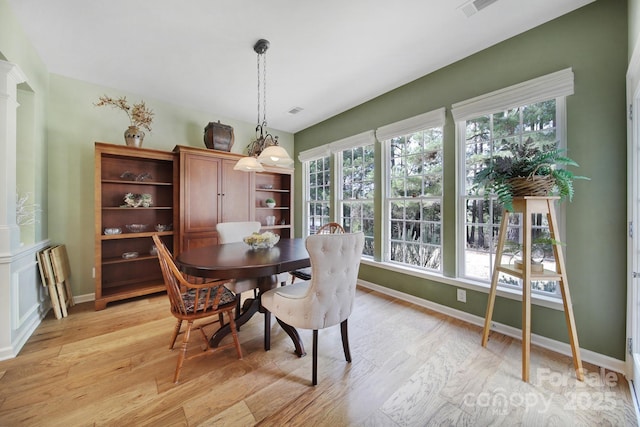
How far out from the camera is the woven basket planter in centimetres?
172

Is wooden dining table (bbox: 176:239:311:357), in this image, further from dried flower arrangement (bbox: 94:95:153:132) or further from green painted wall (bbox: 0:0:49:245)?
dried flower arrangement (bbox: 94:95:153:132)

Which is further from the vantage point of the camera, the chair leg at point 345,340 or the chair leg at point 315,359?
the chair leg at point 345,340

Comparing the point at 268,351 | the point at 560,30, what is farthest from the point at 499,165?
the point at 268,351

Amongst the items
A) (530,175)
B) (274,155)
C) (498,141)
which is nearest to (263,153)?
(274,155)

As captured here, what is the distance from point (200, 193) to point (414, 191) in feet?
9.47

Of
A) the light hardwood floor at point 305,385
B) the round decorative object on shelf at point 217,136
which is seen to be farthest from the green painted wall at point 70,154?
the light hardwood floor at point 305,385

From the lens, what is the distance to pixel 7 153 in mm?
1893

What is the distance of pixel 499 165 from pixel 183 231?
11.6ft

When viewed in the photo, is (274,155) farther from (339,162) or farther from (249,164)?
(339,162)

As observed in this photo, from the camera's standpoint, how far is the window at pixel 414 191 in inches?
111

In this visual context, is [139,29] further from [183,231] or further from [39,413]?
[39,413]

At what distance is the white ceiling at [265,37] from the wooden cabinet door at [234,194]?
3.63ft

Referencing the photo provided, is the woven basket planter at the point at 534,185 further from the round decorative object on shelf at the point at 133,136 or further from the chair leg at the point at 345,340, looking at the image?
the round decorative object on shelf at the point at 133,136

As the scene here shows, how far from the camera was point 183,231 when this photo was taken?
324 centimetres
